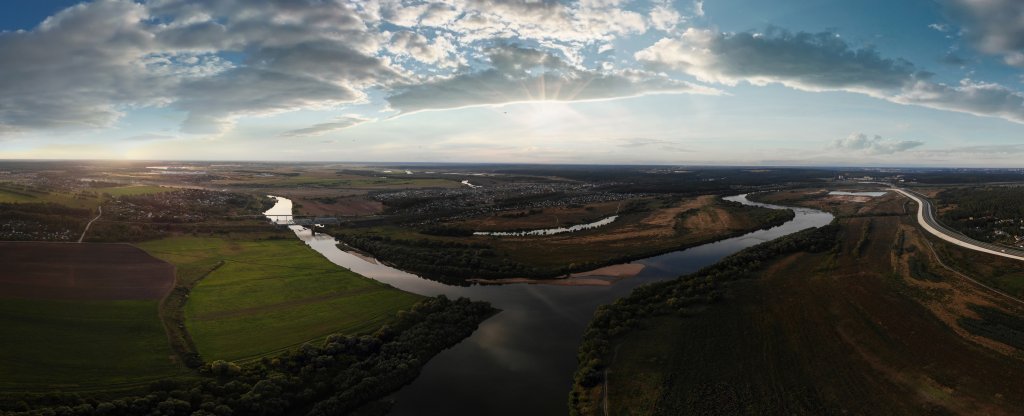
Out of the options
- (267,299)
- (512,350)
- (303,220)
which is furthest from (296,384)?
(303,220)

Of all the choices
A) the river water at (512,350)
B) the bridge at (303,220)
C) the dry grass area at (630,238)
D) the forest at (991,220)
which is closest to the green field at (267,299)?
the river water at (512,350)

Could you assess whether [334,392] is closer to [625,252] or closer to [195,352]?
[195,352]

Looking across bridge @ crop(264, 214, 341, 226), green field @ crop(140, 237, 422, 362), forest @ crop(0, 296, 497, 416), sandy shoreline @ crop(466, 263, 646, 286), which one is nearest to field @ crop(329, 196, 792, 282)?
sandy shoreline @ crop(466, 263, 646, 286)

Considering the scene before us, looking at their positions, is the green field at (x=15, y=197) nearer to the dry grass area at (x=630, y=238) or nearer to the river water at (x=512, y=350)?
the river water at (x=512, y=350)

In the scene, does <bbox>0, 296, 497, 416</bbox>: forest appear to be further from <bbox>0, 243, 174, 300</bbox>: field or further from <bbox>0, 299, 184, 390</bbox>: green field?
<bbox>0, 243, 174, 300</bbox>: field

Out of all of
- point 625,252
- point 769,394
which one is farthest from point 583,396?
point 625,252

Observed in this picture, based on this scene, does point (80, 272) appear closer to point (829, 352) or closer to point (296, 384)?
point (296, 384)

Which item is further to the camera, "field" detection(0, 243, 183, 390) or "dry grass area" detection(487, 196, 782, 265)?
"dry grass area" detection(487, 196, 782, 265)

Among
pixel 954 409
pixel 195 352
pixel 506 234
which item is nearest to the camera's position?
pixel 954 409
